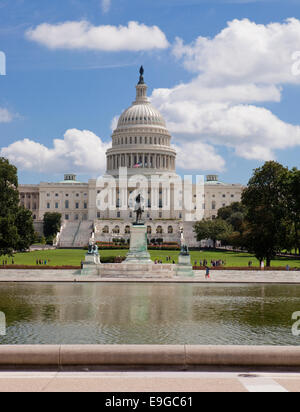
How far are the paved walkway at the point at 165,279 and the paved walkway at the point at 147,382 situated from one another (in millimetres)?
26548

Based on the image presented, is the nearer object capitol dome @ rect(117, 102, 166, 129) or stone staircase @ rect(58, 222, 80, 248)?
stone staircase @ rect(58, 222, 80, 248)

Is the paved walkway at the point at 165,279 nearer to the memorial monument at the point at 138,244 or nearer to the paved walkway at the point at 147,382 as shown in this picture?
the memorial monument at the point at 138,244

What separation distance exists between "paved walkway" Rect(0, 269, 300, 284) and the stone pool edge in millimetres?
25978

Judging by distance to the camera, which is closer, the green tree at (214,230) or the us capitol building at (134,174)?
the green tree at (214,230)

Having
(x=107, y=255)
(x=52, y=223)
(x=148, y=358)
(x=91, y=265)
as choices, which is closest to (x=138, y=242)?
(x=91, y=265)

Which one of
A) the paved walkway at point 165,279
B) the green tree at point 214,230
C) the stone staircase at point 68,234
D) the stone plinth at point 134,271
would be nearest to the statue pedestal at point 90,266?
the stone plinth at point 134,271

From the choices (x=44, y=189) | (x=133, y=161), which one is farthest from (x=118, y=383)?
(x=44, y=189)

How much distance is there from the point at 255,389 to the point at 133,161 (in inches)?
5950

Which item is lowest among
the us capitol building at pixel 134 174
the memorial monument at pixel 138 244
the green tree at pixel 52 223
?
the memorial monument at pixel 138 244

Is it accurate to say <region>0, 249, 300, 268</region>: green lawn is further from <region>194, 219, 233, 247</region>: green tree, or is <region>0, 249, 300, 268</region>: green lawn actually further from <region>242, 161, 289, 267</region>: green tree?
<region>194, 219, 233, 247</region>: green tree

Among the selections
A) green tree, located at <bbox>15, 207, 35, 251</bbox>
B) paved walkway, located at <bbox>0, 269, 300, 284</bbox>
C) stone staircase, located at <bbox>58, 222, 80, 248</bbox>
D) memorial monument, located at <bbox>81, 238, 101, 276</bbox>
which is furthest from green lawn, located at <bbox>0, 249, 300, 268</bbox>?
stone staircase, located at <bbox>58, 222, 80, 248</bbox>

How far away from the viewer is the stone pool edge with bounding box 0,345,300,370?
39.9 feet

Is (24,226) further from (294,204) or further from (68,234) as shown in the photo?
(68,234)

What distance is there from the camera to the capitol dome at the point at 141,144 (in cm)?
15962
